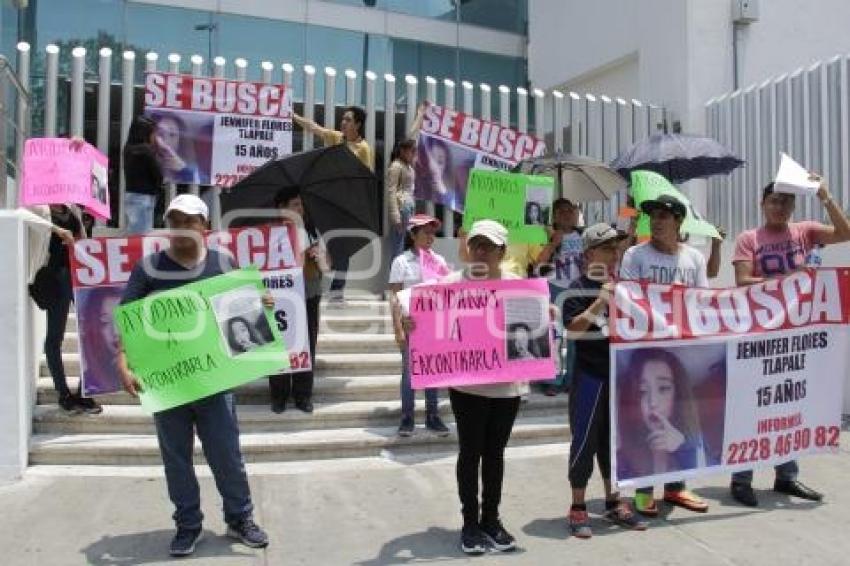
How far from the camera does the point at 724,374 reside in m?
5.38

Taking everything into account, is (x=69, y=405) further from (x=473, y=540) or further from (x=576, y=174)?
(x=576, y=174)

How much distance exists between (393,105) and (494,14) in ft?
27.9

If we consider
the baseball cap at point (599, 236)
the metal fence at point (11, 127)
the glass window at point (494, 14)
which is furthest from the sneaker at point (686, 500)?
the glass window at point (494, 14)

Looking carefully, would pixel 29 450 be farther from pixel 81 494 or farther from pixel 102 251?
pixel 102 251

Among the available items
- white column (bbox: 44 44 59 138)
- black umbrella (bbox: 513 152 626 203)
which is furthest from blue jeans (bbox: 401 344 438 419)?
white column (bbox: 44 44 59 138)

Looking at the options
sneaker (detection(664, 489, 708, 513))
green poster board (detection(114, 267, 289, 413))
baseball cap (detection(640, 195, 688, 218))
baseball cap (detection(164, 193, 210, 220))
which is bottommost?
sneaker (detection(664, 489, 708, 513))

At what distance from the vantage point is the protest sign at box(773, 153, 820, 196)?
17.8 ft

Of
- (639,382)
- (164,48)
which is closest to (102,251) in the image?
(639,382)

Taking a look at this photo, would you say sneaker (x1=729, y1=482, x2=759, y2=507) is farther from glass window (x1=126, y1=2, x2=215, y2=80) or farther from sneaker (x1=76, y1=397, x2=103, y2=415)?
glass window (x1=126, y1=2, x2=215, y2=80)

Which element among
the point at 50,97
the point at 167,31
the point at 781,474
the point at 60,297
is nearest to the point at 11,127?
the point at 60,297

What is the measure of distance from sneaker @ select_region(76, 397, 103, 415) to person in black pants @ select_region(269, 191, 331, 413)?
131cm

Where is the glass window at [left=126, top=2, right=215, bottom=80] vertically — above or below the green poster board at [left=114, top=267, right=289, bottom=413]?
above

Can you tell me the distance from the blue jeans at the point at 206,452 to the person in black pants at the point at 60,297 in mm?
2187

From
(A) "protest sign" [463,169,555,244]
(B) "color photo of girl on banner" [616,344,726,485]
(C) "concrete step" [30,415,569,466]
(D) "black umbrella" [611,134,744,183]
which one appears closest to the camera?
(B) "color photo of girl on banner" [616,344,726,485]
